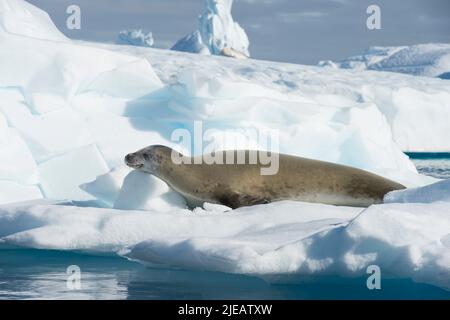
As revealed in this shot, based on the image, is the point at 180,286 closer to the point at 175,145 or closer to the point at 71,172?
the point at 71,172

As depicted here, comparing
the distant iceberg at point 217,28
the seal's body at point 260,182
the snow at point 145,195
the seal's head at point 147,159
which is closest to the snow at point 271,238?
the snow at point 145,195

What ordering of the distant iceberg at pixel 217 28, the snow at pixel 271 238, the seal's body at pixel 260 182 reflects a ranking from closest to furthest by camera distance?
the snow at pixel 271 238 < the seal's body at pixel 260 182 < the distant iceberg at pixel 217 28

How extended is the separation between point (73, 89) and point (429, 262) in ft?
20.7

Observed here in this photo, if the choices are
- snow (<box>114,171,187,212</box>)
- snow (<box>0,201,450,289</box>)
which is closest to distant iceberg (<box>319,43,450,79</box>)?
snow (<box>114,171,187,212</box>)

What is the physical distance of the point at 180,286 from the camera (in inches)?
128

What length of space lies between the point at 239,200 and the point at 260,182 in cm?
32

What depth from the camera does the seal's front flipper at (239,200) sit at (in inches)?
190

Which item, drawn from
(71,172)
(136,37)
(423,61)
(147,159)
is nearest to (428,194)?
(147,159)

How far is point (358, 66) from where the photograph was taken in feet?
293

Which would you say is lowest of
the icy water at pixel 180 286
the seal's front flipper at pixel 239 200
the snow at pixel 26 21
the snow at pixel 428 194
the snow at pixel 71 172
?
the icy water at pixel 180 286

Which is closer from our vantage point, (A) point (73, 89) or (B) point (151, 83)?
(A) point (73, 89)

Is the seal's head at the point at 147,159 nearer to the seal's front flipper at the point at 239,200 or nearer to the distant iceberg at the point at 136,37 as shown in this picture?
the seal's front flipper at the point at 239,200
